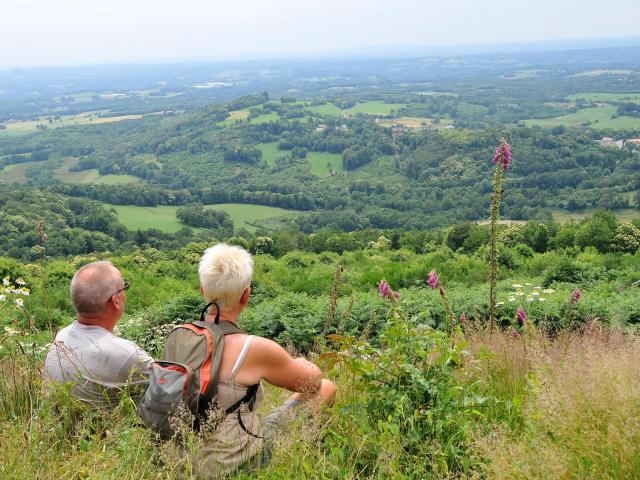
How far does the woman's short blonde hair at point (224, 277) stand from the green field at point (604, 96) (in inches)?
5927

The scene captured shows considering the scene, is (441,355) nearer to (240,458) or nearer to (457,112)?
(240,458)

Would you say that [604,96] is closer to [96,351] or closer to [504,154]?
[504,154]

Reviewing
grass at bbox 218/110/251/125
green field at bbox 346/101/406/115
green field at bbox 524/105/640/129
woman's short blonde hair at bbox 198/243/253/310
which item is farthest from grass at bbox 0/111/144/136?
woman's short blonde hair at bbox 198/243/253/310

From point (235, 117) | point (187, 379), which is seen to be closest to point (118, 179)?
point (235, 117)

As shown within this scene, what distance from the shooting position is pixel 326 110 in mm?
140500

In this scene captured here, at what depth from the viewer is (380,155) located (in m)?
106

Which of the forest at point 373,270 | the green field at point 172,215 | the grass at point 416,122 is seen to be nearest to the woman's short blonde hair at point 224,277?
the forest at point 373,270

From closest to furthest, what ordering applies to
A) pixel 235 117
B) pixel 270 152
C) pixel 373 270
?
pixel 373 270
pixel 270 152
pixel 235 117

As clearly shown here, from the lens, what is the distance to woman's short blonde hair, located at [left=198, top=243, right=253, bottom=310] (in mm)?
3014

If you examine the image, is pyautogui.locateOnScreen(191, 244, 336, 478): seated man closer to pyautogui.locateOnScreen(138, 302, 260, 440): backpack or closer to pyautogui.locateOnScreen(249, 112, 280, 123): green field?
pyautogui.locateOnScreen(138, 302, 260, 440): backpack

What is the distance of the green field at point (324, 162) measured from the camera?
332 feet

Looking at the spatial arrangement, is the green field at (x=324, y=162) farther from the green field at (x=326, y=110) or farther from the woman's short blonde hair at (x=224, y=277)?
the woman's short blonde hair at (x=224, y=277)

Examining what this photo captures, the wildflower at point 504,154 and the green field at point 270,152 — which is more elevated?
the wildflower at point 504,154

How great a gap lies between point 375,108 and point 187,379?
494 ft
